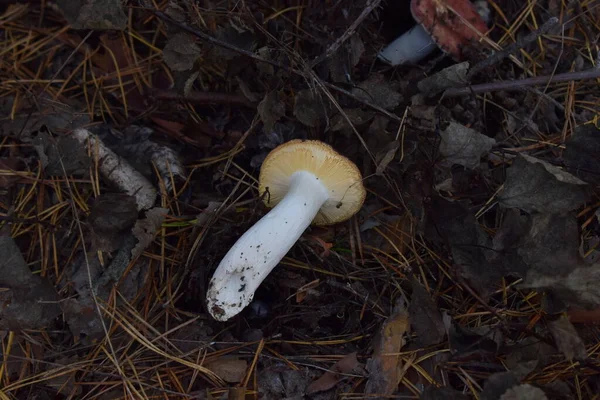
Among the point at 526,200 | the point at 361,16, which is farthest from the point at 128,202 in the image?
the point at 526,200

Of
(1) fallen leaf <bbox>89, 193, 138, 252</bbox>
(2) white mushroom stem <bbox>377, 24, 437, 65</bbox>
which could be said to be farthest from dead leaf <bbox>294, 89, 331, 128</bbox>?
(1) fallen leaf <bbox>89, 193, 138, 252</bbox>

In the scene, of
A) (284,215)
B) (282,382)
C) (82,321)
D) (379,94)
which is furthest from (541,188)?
(82,321)

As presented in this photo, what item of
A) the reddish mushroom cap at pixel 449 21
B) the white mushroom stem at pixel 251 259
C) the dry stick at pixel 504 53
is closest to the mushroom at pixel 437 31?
the reddish mushroom cap at pixel 449 21

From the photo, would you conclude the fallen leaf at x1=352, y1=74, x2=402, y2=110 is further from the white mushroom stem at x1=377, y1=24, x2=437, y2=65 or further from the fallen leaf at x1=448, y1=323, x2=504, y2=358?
the fallen leaf at x1=448, y1=323, x2=504, y2=358

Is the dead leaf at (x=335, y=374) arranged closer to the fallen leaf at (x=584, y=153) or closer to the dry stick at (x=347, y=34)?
the fallen leaf at (x=584, y=153)

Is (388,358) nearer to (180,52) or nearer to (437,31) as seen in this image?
(437,31)

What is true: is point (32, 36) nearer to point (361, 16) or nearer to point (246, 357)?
point (361, 16)
